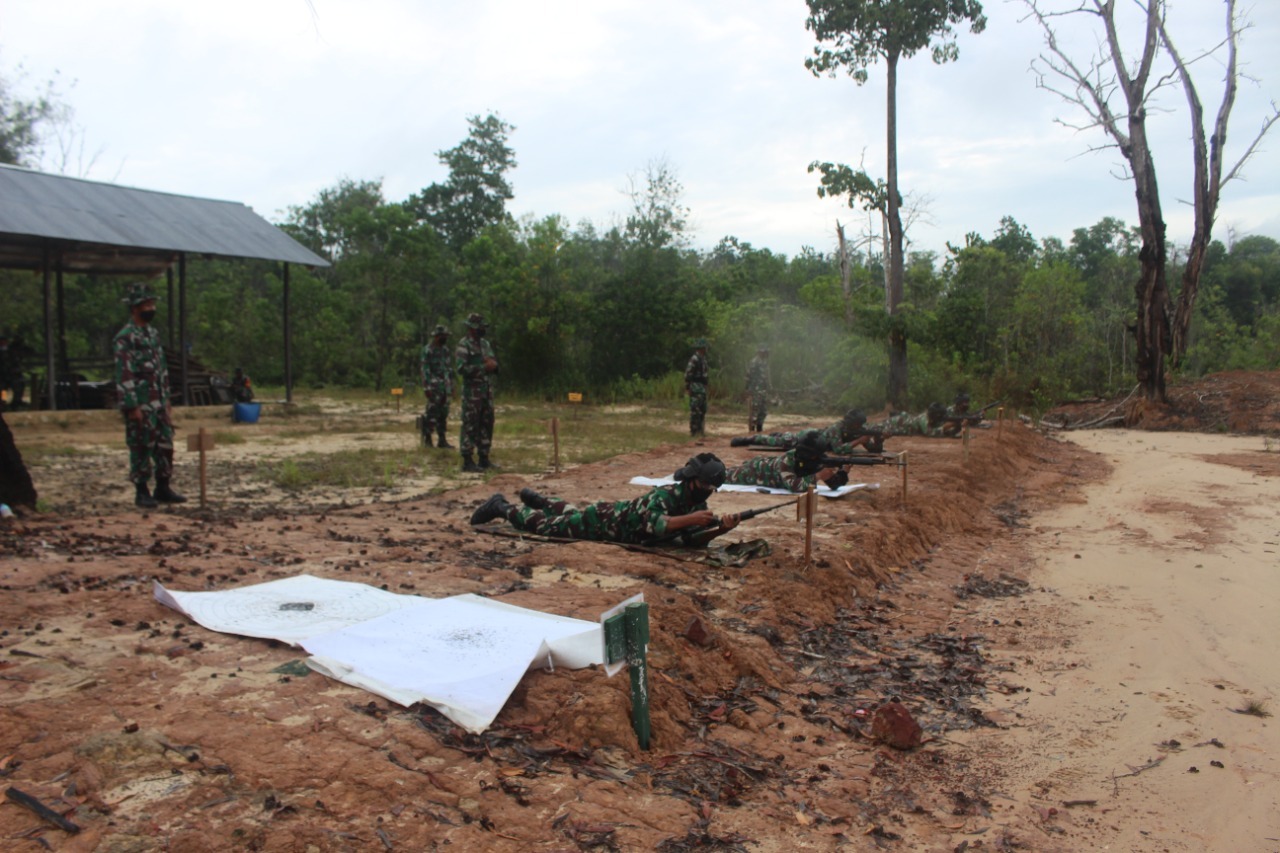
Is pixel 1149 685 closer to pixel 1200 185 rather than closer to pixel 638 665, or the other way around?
pixel 638 665

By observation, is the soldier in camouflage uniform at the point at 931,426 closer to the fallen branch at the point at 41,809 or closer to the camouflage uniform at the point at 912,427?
the camouflage uniform at the point at 912,427

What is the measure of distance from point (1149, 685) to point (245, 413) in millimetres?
16864

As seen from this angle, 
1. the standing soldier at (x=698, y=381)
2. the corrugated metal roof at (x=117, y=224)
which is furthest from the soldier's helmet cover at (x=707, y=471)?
the corrugated metal roof at (x=117, y=224)

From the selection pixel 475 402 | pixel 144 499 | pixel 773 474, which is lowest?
pixel 144 499

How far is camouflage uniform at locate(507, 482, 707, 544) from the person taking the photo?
6746mm

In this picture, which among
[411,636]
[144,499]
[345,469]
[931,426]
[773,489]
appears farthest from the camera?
[931,426]

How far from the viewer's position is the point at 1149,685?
16.4 ft

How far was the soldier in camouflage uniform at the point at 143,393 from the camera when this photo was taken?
824 cm

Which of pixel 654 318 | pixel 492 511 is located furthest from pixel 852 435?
pixel 654 318

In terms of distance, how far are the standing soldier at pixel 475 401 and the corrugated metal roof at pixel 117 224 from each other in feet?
27.9

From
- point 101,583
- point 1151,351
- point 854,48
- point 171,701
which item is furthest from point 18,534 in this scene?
point 1151,351

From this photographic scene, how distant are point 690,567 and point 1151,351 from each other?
19.7 meters

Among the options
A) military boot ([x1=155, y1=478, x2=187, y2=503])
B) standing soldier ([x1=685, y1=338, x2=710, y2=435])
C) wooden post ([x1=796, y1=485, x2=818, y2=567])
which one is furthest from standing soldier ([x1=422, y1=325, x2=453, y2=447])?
wooden post ([x1=796, y1=485, x2=818, y2=567])

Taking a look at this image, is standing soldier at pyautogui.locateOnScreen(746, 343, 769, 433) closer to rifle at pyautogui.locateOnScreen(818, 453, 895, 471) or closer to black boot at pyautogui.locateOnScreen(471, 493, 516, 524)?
rifle at pyautogui.locateOnScreen(818, 453, 895, 471)
